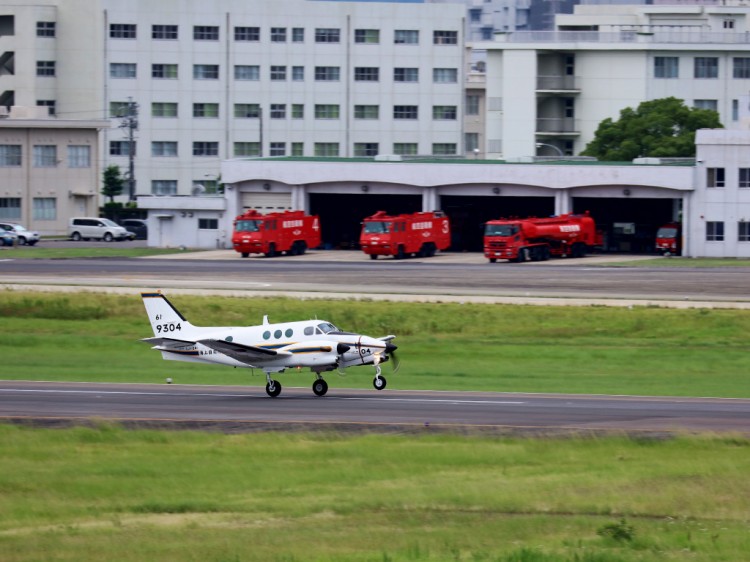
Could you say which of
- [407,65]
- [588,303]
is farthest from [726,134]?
[407,65]

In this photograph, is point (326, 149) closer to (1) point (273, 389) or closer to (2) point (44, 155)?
(2) point (44, 155)

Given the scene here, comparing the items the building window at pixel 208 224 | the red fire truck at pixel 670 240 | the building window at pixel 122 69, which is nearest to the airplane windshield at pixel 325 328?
the red fire truck at pixel 670 240

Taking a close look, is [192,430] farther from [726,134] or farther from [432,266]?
[726,134]

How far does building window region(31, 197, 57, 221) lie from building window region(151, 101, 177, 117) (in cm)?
1444

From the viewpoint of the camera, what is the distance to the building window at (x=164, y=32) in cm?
12675

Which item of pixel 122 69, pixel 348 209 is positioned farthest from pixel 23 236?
pixel 122 69

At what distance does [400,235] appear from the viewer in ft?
297

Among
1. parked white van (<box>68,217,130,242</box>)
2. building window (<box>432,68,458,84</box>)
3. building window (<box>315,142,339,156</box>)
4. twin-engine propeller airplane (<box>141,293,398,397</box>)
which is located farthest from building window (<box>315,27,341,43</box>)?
twin-engine propeller airplane (<box>141,293,398,397</box>)

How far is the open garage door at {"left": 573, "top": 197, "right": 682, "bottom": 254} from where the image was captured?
103938mm

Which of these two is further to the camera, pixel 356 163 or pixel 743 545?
pixel 356 163

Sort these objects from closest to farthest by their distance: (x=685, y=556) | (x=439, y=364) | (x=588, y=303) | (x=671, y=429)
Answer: (x=685, y=556), (x=671, y=429), (x=439, y=364), (x=588, y=303)

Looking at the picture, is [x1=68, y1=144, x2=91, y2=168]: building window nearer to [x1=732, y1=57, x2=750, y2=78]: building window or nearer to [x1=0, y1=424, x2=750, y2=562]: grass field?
[x1=732, y1=57, x2=750, y2=78]: building window

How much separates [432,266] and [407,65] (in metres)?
51.8

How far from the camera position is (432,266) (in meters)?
83.8
